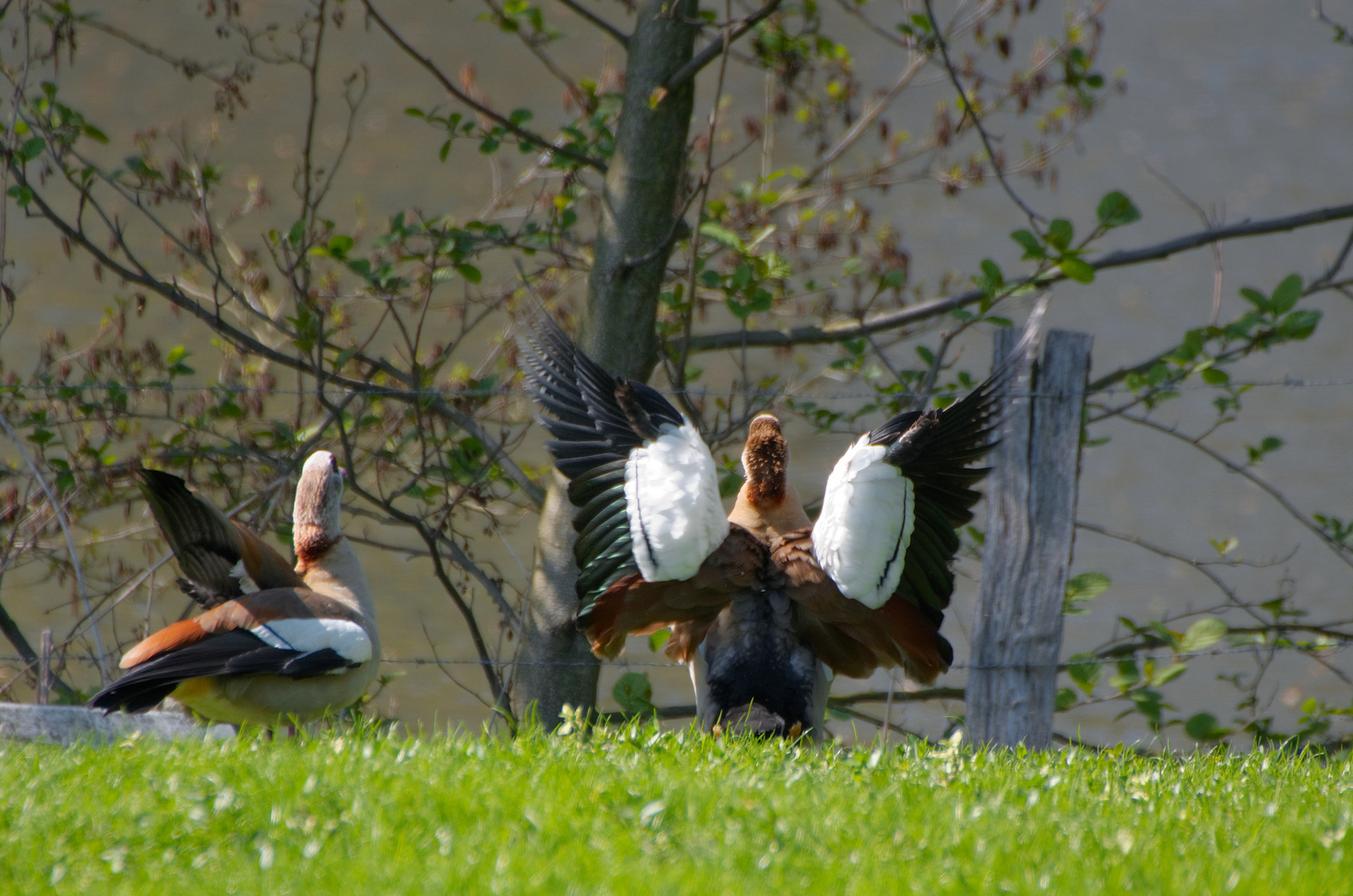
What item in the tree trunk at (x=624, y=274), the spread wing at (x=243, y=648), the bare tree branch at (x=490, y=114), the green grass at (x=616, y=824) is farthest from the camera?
the tree trunk at (x=624, y=274)

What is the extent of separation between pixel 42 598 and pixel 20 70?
15.2 ft

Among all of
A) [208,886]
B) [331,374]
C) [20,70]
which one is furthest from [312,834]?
[20,70]

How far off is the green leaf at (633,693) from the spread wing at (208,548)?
Result: 1.63 meters

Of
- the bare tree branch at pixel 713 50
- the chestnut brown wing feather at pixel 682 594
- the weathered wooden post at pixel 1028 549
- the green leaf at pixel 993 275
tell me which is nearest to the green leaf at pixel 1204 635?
the weathered wooden post at pixel 1028 549

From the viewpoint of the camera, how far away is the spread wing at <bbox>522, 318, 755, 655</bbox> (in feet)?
13.2

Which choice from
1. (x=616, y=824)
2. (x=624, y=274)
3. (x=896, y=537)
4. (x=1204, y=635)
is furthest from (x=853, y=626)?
(x=624, y=274)

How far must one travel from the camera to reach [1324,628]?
6.31m

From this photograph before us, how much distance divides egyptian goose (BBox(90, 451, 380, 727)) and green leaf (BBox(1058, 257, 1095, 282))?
2839 mm

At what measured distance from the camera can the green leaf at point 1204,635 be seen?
509 cm

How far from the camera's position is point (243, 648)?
12.4ft

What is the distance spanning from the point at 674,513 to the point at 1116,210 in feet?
7.60

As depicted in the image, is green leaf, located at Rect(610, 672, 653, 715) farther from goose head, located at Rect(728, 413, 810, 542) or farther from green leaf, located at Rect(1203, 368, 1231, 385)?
green leaf, located at Rect(1203, 368, 1231, 385)

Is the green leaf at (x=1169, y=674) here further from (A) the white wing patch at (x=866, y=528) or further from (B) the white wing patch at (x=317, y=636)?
(B) the white wing patch at (x=317, y=636)

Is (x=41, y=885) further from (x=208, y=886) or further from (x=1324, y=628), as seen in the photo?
(x=1324, y=628)
